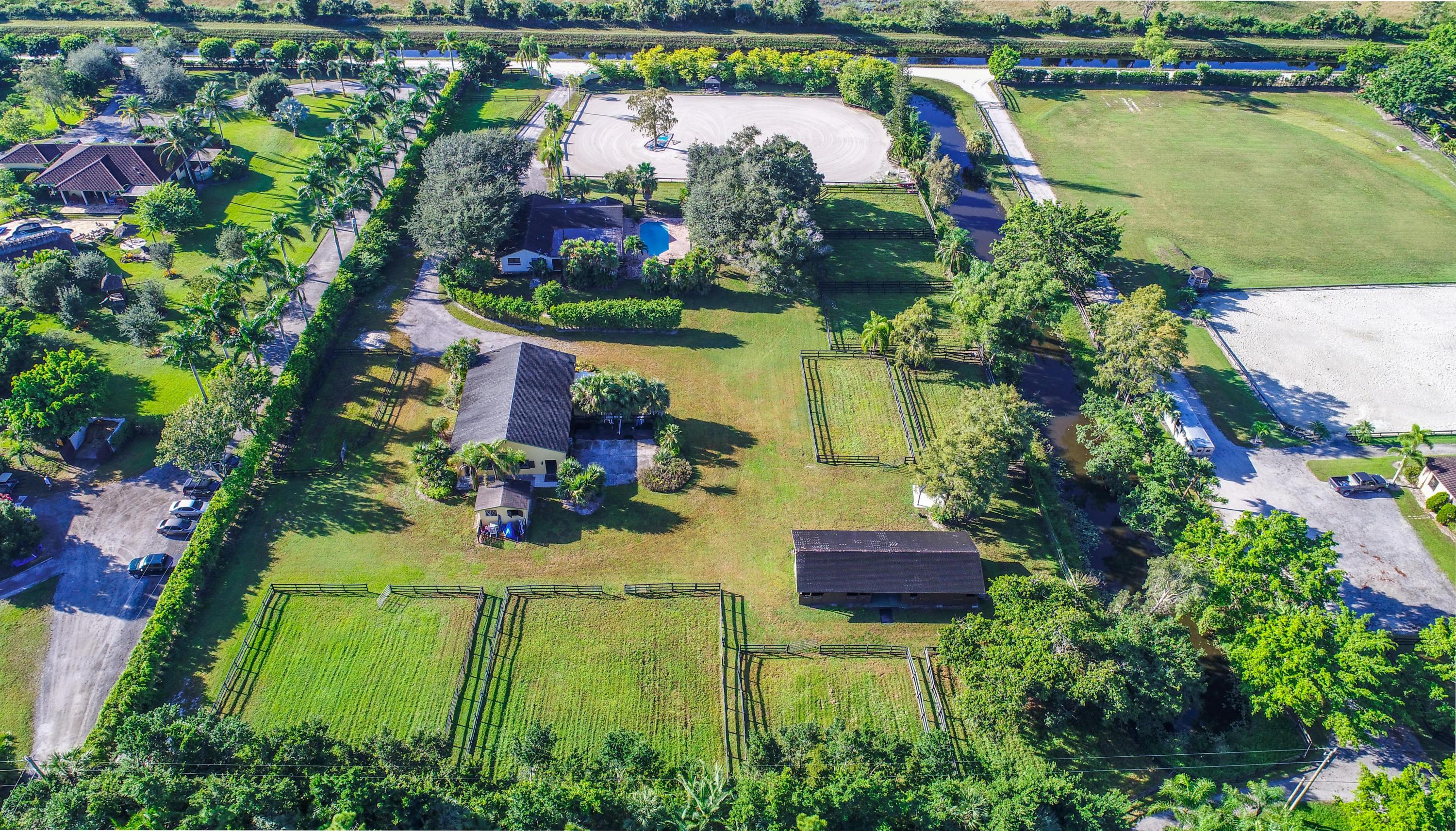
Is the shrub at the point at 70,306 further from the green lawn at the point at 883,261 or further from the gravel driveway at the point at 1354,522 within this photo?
the gravel driveway at the point at 1354,522

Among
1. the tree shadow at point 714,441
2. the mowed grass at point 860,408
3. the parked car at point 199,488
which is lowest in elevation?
the parked car at point 199,488

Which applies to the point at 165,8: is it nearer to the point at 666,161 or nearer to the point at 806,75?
the point at 666,161

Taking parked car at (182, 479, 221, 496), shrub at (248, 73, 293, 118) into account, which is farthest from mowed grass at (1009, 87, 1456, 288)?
shrub at (248, 73, 293, 118)

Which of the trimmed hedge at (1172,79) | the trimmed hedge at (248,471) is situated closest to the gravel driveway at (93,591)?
the trimmed hedge at (248,471)

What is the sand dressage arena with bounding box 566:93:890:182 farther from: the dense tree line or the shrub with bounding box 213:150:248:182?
the dense tree line

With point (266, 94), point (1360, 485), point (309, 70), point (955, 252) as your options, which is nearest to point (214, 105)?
point (266, 94)

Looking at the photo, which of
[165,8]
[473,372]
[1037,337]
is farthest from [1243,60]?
[165,8]

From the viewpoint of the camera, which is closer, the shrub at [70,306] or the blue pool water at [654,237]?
the shrub at [70,306]
